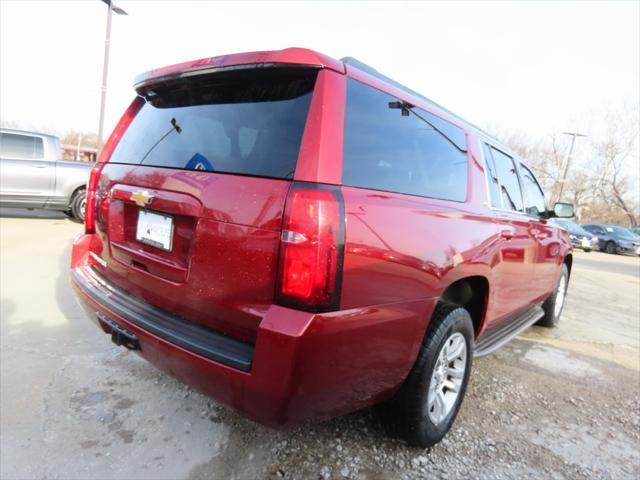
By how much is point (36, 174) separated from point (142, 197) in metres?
7.98

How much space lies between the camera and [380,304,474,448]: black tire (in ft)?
6.93

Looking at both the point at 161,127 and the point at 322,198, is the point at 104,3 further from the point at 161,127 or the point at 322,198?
the point at 322,198

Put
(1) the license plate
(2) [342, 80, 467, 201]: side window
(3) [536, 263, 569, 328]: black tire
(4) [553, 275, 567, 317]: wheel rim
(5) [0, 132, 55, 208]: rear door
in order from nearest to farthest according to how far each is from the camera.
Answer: (2) [342, 80, 467, 201]: side window → (1) the license plate → (3) [536, 263, 569, 328]: black tire → (4) [553, 275, 567, 317]: wheel rim → (5) [0, 132, 55, 208]: rear door

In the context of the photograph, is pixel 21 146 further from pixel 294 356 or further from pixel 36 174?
pixel 294 356

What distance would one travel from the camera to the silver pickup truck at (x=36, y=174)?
8.20 metres

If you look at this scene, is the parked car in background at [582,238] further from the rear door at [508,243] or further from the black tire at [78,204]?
the black tire at [78,204]

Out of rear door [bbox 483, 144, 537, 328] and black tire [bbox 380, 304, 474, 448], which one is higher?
rear door [bbox 483, 144, 537, 328]

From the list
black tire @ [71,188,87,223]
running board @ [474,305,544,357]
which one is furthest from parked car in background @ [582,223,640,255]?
black tire @ [71,188,87,223]

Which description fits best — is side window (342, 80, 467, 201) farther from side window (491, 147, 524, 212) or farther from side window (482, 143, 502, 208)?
side window (491, 147, 524, 212)

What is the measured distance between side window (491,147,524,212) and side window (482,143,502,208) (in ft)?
0.34

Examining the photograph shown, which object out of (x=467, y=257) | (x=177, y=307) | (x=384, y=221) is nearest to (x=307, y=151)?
(x=384, y=221)

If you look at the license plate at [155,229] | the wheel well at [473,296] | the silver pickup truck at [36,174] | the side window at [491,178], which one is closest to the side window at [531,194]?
the side window at [491,178]

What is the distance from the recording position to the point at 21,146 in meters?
8.38

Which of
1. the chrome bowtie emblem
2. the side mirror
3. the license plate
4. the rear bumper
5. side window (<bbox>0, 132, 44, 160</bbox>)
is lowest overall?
the rear bumper
